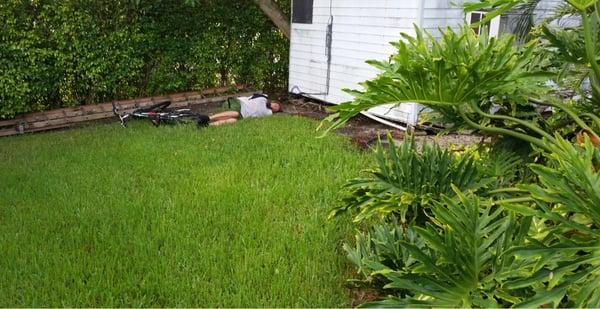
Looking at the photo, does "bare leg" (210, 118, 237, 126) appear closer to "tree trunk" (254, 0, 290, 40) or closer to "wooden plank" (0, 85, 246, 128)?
"wooden plank" (0, 85, 246, 128)

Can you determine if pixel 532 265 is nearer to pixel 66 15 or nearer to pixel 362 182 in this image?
pixel 362 182

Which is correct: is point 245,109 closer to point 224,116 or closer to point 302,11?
point 224,116

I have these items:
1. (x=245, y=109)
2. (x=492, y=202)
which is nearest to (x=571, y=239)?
(x=492, y=202)

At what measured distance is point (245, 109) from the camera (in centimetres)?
774

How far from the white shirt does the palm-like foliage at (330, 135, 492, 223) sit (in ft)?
16.2

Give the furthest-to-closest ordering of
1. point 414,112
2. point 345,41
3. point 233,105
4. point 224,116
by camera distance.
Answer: point 233,105 < point 345,41 < point 224,116 < point 414,112

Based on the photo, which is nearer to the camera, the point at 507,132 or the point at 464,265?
the point at 464,265

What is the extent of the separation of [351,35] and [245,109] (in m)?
1.98

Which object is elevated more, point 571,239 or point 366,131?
point 571,239

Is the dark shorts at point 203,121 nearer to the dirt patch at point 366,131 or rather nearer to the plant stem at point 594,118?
the dirt patch at point 366,131

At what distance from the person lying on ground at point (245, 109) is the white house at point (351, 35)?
963 mm

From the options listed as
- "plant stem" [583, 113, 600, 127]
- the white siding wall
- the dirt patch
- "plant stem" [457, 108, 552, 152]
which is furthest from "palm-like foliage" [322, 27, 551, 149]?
the white siding wall

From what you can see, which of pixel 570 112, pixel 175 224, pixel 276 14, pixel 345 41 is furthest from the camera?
pixel 276 14

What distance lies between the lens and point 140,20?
7.96 metres
